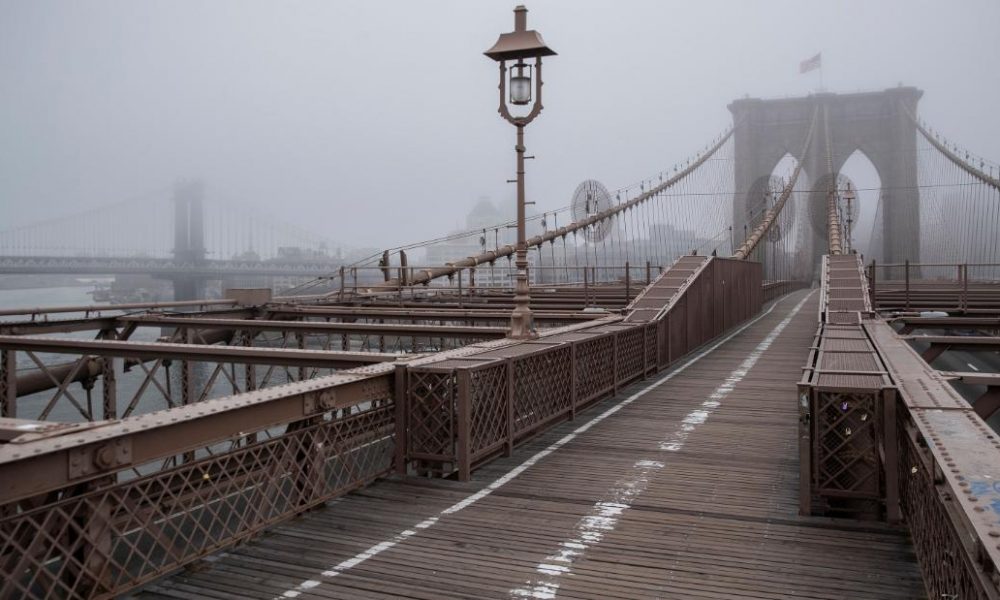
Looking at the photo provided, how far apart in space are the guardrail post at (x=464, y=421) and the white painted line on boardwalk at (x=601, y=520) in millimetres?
1448

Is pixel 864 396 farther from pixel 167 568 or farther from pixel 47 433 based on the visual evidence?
pixel 47 433

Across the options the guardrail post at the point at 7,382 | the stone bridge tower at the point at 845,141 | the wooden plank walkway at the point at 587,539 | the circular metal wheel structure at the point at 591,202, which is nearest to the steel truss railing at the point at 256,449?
the wooden plank walkway at the point at 587,539

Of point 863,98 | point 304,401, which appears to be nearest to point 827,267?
point 304,401

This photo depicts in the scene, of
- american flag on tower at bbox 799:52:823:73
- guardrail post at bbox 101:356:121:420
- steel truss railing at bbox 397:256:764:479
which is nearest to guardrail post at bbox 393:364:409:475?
steel truss railing at bbox 397:256:764:479

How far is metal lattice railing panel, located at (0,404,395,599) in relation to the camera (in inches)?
189

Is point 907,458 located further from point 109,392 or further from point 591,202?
point 591,202

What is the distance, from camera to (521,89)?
1243 centimetres

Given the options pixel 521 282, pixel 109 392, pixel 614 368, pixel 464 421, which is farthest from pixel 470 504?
pixel 109 392

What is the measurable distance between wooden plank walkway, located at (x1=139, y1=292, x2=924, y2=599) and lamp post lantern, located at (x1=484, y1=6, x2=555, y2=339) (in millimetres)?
2599

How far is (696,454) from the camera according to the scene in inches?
387

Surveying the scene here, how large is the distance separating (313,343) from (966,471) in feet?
142

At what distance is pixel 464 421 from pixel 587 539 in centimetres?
208

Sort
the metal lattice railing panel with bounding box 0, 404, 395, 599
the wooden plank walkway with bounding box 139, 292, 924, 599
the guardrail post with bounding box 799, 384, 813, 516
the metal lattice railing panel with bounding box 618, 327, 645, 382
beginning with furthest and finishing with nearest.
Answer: the metal lattice railing panel with bounding box 618, 327, 645, 382 < the guardrail post with bounding box 799, 384, 813, 516 < the wooden plank walkway with bounding box 139, 292, 924, 599 < the metal lattice railing panel with bounding box 0, 404, 395, 599

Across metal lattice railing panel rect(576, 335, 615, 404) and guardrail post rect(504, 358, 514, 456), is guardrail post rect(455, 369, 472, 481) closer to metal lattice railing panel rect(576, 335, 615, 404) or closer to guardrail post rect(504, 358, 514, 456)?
guardrail post rect(504, 358, 514, 456)
